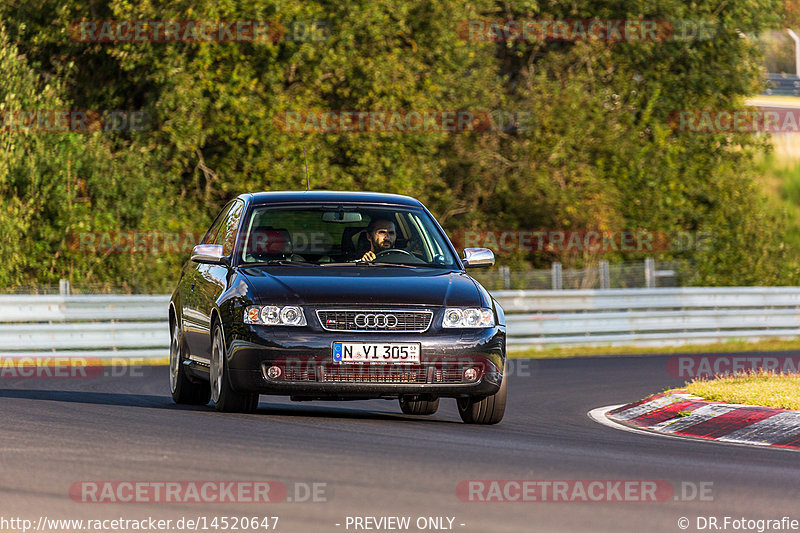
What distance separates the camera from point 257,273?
34.2ft

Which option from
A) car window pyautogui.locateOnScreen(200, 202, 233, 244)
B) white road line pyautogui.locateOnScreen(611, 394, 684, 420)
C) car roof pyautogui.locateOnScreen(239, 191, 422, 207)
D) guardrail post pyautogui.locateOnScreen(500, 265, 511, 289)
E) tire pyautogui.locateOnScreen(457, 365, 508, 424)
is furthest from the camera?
guardrail post pyautogui.locateOnScreen(500, 265, 511, 289)

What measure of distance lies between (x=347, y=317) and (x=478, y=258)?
1.64m

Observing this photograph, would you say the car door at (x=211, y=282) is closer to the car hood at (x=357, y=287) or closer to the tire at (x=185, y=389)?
the car hood at (x=357, y=287)

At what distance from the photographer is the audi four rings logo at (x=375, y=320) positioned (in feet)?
32.4

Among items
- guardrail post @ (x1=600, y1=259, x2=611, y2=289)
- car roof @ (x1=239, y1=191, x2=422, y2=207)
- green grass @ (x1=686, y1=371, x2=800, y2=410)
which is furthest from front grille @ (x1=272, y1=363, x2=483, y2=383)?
guardrail post @ (x1=600, y1=259, x2=611, y2=289)

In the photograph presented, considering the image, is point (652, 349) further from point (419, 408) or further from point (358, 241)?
point (358, 241)

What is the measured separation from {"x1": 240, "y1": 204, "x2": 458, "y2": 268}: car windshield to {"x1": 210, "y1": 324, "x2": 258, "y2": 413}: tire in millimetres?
Result: 700

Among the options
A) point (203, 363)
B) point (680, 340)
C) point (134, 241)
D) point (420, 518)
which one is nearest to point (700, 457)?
point (420, 518)

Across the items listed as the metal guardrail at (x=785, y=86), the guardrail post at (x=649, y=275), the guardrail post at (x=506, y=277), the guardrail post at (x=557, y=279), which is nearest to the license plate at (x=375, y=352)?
the guardrail post at (x=506, y=277)

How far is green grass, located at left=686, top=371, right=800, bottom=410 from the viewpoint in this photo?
1152 cm

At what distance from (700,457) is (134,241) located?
760 inches

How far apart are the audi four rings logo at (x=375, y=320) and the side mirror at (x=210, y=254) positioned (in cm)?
155

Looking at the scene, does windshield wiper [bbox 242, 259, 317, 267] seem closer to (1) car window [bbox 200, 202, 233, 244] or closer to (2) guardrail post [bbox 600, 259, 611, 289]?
(1) car window [bbox 200, 202, 233, 244]

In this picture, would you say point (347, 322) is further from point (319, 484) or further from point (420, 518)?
point (420, 518)
